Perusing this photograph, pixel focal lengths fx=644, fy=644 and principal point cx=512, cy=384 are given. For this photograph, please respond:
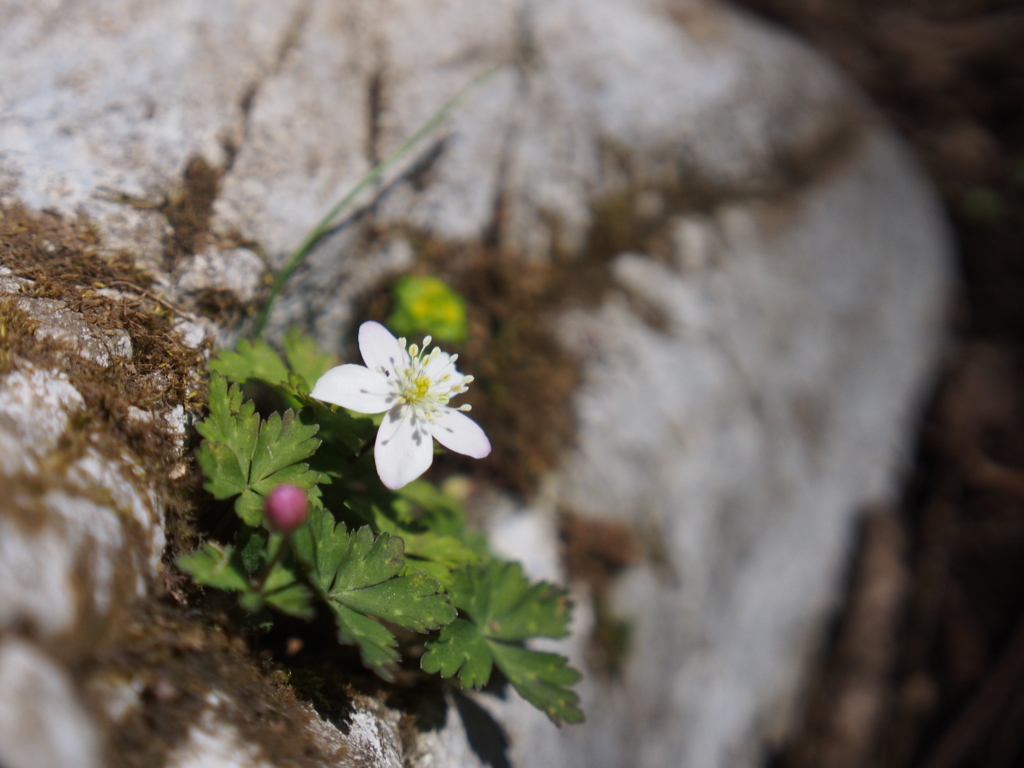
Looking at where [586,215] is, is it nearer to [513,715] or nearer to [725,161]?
[725,161]

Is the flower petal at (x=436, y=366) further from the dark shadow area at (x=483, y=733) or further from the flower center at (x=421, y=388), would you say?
the dark shadow area at (x=483, y=733)

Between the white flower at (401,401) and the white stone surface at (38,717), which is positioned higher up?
the white flower at (401,401)

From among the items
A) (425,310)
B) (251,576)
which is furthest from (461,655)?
(425,310)

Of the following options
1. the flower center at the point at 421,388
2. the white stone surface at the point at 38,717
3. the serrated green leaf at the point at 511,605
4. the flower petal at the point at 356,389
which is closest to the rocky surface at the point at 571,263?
the white stone surface at the point at 38,717

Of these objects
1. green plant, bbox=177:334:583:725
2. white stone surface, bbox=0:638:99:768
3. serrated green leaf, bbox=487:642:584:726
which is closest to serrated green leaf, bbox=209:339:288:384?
green plant, bbox=177:334:583:725

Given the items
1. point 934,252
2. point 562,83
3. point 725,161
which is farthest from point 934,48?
point 562,83

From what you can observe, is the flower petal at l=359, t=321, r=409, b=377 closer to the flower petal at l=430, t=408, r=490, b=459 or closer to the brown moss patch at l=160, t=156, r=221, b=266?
the flower petal at l=430, t=408, r=490, b=459

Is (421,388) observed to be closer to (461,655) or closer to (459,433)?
(459,433)
